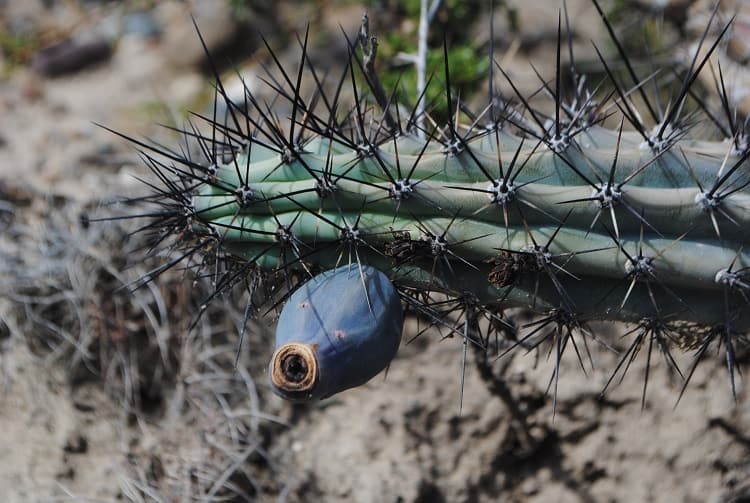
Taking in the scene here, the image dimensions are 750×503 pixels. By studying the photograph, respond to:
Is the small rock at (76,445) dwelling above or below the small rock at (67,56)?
below

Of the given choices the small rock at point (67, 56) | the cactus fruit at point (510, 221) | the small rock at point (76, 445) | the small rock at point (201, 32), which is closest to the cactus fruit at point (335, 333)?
the cactus fruit at point (510, 221)

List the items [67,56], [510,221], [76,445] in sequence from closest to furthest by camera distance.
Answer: [510,221] → [76,445] → [67,56]

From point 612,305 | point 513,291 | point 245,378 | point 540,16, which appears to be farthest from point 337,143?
point 540,16

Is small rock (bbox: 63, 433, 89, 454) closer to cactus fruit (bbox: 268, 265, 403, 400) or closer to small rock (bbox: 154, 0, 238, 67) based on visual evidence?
cactus fruit (bbox: 268, 265, 403, 400)

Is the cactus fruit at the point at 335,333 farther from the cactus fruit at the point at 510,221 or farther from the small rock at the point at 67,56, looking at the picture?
the small rock at the point at 67,56

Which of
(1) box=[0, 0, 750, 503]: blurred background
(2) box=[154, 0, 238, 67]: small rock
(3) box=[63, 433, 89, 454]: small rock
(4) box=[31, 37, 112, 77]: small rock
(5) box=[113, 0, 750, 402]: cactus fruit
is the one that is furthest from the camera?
(4) box=[31, 37, 112, 77]: small rock

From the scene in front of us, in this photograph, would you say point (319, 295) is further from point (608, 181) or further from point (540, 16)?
point (540, 16)

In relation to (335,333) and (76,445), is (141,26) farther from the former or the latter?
(335,333)

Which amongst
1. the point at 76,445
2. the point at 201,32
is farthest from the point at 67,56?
the point at 76,445

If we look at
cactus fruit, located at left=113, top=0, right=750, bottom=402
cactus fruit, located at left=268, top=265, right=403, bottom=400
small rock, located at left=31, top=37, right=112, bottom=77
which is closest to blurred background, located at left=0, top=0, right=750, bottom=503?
cactus fruit, located at left=113, top=0, right=750, bottom=402
